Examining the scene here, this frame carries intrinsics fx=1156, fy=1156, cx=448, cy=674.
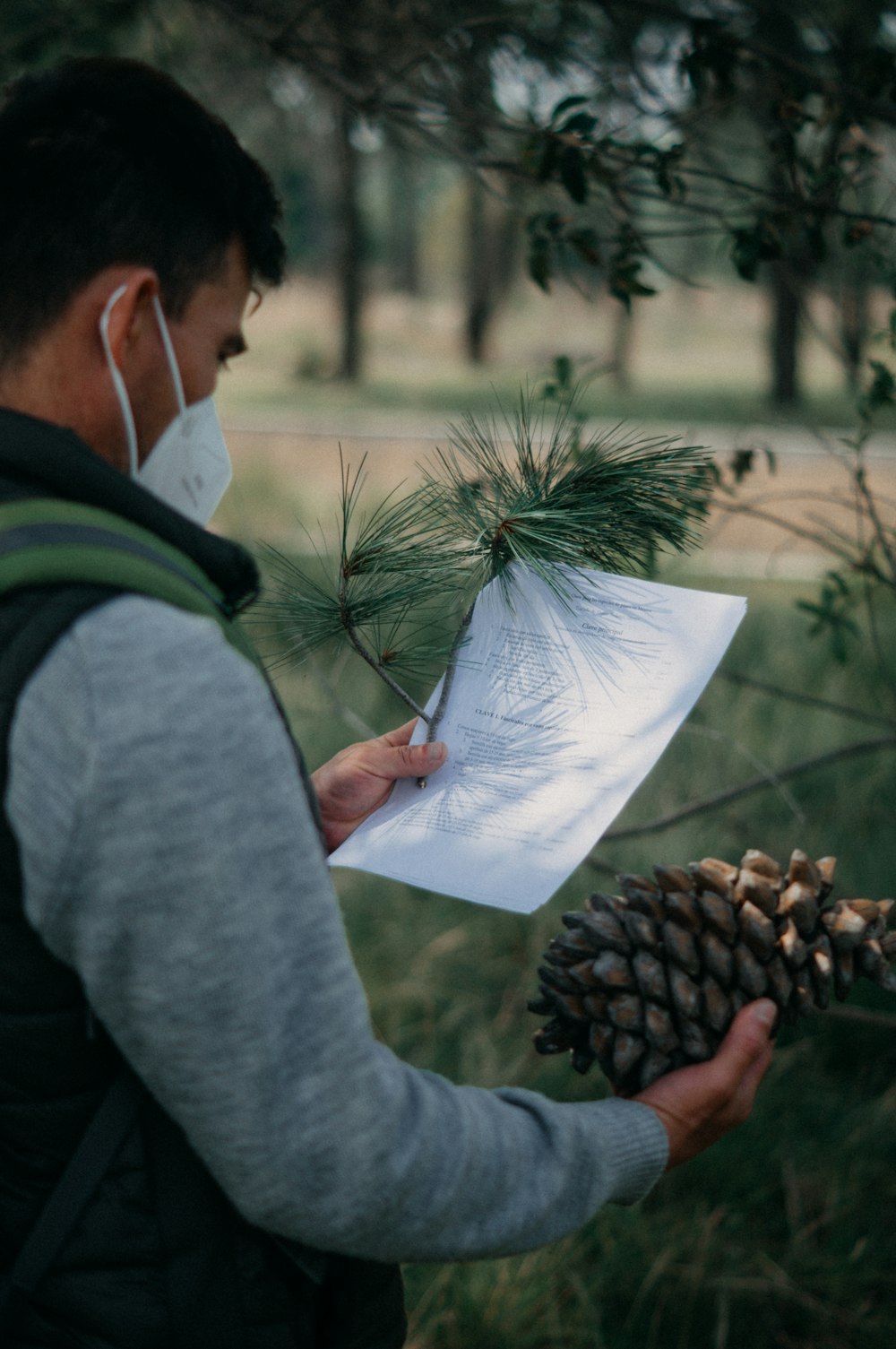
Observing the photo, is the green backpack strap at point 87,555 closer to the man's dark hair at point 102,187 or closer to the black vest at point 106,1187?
the black vest at point 106,1187

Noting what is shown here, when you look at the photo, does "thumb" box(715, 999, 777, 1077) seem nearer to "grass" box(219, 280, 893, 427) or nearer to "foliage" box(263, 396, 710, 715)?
"foliage" box(263, 396, 710, 715)

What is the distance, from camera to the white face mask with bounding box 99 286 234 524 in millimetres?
1032

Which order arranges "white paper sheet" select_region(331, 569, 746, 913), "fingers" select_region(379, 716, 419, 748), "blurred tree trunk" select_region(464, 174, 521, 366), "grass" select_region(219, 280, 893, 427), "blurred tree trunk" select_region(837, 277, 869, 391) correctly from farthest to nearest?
"blurred tree trunk" select_region(464, 174, 521, 366) < "grass" select_region(219, 280, 893, 427) < "blurred tree trunk" select_region(837, 277, 869, 391) < "fingers" select_region(379, 716, 419, 748) < "white paper sheet" select_region(331, 569, 746, 913)

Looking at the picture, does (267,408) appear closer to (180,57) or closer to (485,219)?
(485,219)

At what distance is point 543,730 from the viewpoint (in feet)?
4.25

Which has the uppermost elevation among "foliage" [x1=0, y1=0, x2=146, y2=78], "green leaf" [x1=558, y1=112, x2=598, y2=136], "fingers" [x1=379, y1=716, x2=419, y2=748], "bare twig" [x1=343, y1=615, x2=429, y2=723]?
"foliage" [x1=0, y1=0, x2=146, y2=78]

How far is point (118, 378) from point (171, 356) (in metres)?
0.07

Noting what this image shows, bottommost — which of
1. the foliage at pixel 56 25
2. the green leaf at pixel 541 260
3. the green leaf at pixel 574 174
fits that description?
the green leaf at pixel 541 260

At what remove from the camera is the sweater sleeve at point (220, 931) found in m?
0.78

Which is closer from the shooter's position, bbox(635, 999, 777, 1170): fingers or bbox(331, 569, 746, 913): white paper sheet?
bbox(635, 999, 777, 1170): fingers

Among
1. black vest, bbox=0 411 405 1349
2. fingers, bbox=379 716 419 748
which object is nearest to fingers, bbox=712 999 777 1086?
black vest, bbox=0 411 405 1349

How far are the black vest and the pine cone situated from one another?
33 cm

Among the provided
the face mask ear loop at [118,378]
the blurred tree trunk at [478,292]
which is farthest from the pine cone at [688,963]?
the blurred tree trunk at [478,292]

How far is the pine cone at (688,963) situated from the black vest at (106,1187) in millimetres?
335
